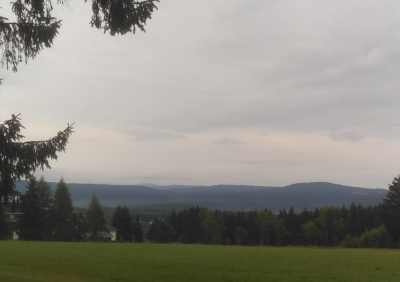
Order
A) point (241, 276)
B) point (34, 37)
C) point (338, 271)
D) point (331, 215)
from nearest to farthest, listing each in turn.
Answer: point (34, 37) < point (241, 276) < point (338, 271) < point (331, 215)

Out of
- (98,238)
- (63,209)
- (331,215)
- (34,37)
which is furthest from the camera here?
(331,215)

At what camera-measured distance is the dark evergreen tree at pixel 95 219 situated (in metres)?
78.2

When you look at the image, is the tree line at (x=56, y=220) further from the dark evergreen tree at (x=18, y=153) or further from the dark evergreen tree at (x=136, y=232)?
the dark evergreen tree at (x=18, y=153)

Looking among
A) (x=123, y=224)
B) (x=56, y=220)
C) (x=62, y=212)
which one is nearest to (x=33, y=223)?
(x=56, y=220)

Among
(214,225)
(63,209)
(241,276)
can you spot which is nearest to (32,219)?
(63,209)

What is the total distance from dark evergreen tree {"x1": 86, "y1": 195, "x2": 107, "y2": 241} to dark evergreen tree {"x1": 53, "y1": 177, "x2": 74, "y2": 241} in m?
4.45

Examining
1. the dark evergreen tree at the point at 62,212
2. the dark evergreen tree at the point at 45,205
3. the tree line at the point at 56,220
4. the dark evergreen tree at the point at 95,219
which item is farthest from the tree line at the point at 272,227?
the dark evergreen tree at the point at 45,205

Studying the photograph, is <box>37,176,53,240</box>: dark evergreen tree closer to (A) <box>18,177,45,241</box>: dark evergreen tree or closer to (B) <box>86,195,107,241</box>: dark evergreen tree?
(A) <box>18,177,45,241</box>: dark evergreen tree

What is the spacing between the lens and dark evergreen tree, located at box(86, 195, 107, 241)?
78.2 metres

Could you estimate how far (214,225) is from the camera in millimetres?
101125

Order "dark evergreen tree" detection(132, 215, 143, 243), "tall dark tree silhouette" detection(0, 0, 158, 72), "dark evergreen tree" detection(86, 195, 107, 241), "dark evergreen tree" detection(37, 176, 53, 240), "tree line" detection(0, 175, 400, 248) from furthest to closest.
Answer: "dark evergreen tree" detection(132, 215, 143, 243) → "dark evergreen tree" detection(86, 195, 107, 241) → "dark evergreen tree" detection(37, 176, 53, 240) → "tree line" detection(0, 175, 400, 248) → "tall dark tree silhouette" detection(0, 0, 158, 72)

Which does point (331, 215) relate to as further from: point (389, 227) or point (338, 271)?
point (338, 271)

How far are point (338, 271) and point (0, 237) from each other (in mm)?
62393

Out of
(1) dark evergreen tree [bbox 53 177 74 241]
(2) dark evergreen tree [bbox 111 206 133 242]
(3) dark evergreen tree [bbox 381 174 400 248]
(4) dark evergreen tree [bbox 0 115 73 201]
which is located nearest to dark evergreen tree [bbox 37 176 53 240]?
(1) dark evergreen tree [bbox 53 177 74 241]
